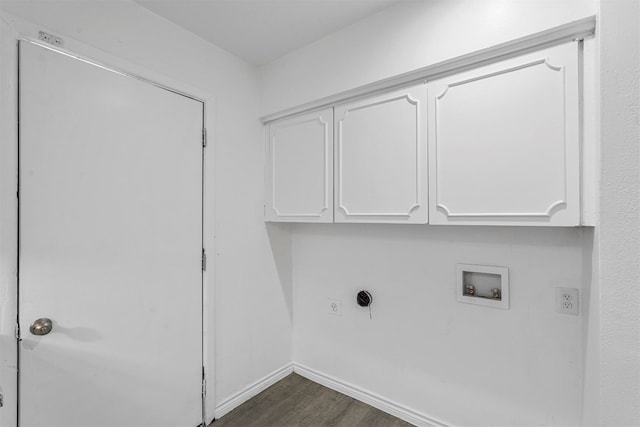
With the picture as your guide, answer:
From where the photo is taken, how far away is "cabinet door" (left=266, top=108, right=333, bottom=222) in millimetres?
1825

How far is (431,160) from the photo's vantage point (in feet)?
4.75

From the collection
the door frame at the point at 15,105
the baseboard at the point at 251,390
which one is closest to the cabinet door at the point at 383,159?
the door frame at the point at 15,105

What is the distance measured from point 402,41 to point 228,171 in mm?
1232

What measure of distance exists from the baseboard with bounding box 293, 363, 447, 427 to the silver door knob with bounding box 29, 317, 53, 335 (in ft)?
5.39

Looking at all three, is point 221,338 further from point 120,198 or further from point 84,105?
point 84,105

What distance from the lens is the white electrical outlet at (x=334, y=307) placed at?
2.11 metres

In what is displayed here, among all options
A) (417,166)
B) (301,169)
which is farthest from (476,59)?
(301,169)

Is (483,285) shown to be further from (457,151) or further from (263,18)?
(263,18)

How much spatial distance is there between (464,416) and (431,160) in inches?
55.6

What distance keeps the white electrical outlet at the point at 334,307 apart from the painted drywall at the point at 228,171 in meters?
0.37

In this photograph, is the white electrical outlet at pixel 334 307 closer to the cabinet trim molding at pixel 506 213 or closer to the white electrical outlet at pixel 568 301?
the cabinet trim molding at pixel 506 213

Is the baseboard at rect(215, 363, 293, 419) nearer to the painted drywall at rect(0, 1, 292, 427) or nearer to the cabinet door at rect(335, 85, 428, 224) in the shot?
the painted drywall at rect(0, 1, 292, 427)

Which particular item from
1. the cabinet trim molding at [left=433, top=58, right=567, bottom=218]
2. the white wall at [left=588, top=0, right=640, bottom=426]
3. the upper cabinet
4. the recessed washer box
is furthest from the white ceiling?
the recessed washer box

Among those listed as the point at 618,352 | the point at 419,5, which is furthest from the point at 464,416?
the point at 419,5
